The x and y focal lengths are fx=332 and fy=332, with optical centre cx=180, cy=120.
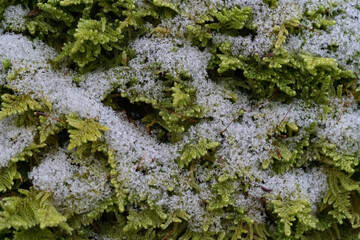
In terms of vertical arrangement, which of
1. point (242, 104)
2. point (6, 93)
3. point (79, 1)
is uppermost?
point (79, 1)

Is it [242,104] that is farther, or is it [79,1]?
[242,104]

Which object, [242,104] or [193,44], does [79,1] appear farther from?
→ [242,104]

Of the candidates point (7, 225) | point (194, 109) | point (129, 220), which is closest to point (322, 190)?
point (194, 109)

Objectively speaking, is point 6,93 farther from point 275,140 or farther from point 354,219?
point 354,219

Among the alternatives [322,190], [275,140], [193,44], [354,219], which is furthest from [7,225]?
[354,219]

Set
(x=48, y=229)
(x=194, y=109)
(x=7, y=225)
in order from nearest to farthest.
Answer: (x=7, y=225), (x=48, y=229), (x=194, y=109)

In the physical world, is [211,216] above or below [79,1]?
below

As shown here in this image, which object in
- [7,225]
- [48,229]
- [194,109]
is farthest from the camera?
[194,109]
